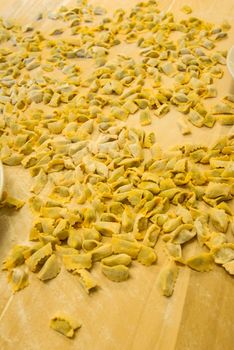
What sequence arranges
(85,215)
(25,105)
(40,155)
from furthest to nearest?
(25,105)
(40,155)
(85,215)

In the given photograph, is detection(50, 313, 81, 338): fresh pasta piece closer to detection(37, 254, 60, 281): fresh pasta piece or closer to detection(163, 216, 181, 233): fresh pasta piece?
detection(37, 254, 60, 281): fresh pasta piece

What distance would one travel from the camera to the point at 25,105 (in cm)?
81

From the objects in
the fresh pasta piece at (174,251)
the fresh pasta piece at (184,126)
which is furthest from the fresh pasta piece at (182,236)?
the fresh pasta piece at (184,126)

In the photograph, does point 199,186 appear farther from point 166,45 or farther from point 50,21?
point 50,21

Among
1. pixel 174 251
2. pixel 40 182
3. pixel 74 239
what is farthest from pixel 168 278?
pixel 40 182

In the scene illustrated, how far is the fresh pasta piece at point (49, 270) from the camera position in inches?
20.1

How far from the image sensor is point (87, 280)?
493 millimetres

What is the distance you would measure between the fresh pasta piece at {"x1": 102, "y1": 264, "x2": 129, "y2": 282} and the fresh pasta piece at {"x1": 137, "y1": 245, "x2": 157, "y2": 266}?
3 centimetres

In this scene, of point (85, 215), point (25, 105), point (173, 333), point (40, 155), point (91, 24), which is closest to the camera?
point (173, 333)

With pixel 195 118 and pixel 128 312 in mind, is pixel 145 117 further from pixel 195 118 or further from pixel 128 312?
pixel 128 312

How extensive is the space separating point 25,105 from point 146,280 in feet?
1.60

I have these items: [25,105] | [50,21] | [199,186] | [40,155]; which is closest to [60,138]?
[40,155]

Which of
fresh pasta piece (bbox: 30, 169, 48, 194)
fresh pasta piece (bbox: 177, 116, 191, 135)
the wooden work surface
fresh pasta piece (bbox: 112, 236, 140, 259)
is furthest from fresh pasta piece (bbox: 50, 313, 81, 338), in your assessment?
fresh pasta piece (bbox: 177, 116, 191, 135)

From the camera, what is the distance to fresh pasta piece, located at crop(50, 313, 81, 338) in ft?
1.50
